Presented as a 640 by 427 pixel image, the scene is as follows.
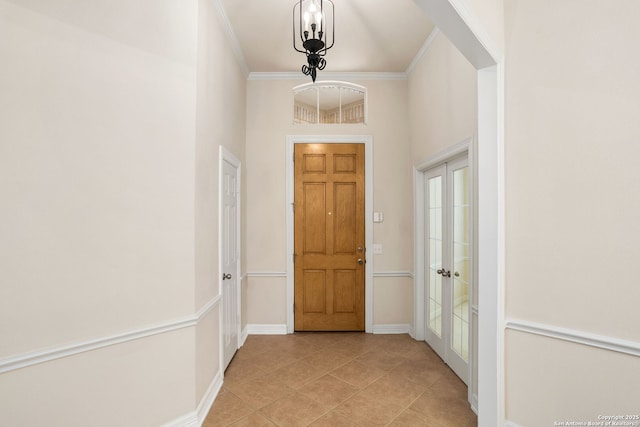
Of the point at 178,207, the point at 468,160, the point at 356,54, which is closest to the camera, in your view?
the point at 178,207

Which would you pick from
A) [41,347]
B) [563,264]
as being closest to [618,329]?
[563,264]

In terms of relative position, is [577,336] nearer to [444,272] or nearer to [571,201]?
[571,201]

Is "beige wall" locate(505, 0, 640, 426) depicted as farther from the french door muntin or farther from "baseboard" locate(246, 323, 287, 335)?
"baseboard" locate(246, 323, 287, 335)

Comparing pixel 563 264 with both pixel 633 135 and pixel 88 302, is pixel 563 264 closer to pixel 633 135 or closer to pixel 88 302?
pixel 633 135

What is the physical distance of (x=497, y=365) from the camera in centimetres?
164

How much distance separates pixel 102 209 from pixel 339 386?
226cm

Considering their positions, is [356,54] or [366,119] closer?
[356,54]

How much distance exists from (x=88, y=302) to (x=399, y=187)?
10.7 feet

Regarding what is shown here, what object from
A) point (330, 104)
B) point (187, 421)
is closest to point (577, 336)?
point (187, 421)

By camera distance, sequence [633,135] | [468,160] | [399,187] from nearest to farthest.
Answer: [633,135], [468,160], [399,187]

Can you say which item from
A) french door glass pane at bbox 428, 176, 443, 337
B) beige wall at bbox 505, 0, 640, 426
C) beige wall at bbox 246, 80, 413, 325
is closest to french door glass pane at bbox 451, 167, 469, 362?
french door glass pane at bbox 428, 176, 443, 337

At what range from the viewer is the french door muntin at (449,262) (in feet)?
8.16

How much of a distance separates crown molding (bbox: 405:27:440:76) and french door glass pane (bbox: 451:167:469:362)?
1406 millimetres

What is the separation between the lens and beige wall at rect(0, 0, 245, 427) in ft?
4.37
